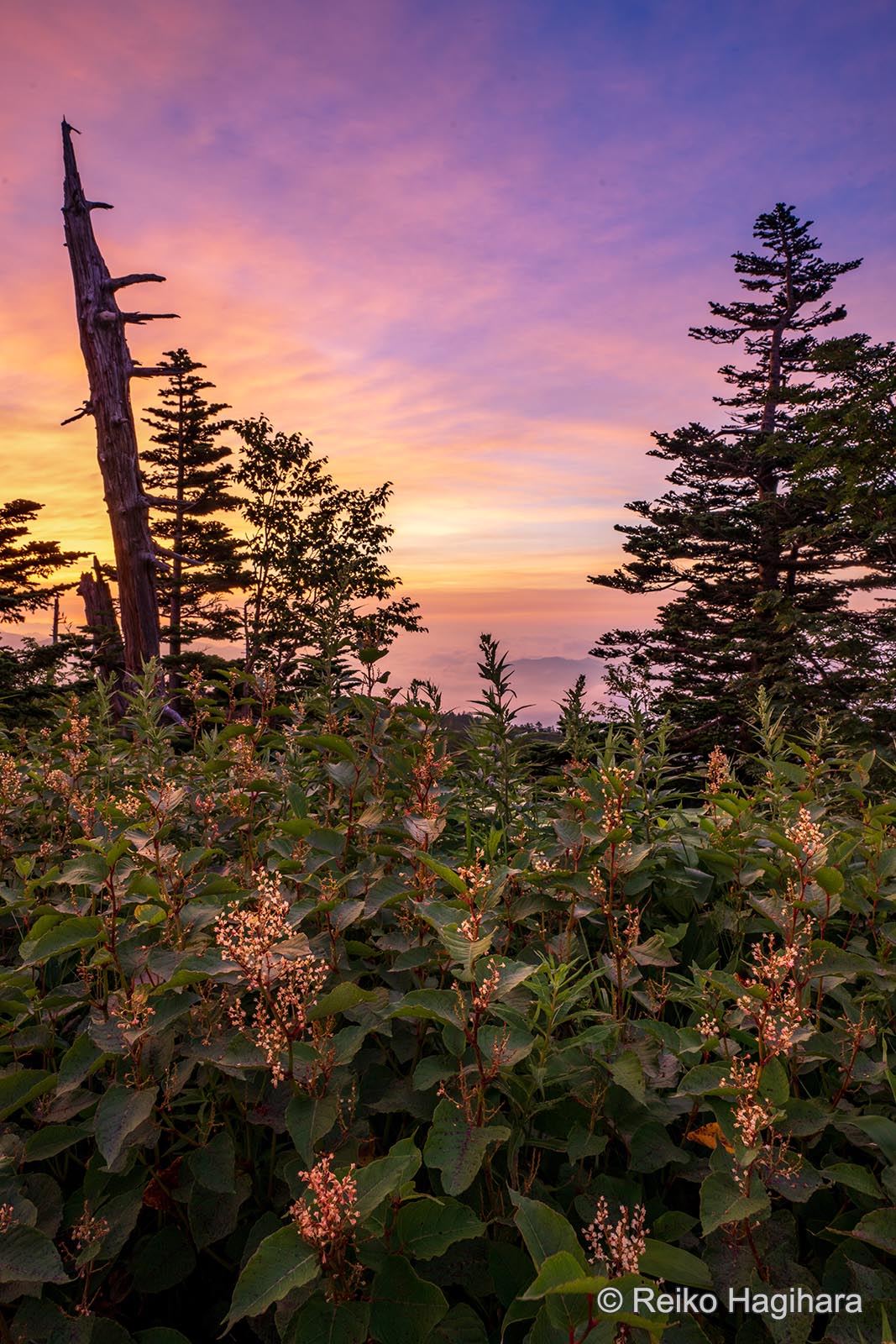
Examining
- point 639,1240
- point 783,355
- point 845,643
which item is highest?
point 783,355

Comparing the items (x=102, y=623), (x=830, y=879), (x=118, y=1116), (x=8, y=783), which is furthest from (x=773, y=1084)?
(x=102, y=623)

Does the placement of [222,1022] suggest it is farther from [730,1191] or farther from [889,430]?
[889,430]

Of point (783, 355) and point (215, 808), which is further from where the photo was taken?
point (783, 355)

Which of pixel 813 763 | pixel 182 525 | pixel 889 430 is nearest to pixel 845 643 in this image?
pixel 889 430

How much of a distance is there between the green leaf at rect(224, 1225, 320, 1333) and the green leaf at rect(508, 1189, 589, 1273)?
314mm

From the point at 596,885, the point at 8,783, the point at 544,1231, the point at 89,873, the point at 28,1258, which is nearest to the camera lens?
the point at 544,1231

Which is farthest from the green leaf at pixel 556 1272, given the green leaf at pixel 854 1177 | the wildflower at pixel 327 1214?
the green leaf at pixel 854 1177

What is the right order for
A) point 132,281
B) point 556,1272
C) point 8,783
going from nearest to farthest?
point 556,1272
point 8,783
point 132,281

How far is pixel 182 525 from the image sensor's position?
3978cm

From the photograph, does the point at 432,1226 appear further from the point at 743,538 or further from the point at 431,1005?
the point at 743,538

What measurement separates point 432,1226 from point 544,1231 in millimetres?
265

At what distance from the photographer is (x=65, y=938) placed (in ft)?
5.69

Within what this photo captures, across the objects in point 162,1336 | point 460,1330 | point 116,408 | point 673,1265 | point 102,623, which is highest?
point 116,408

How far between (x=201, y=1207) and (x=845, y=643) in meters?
25.5
